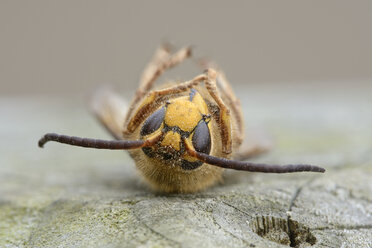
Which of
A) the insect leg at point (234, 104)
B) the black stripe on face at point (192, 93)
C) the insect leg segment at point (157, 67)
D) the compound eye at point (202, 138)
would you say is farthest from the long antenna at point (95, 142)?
the insect leg at point (234, 104)

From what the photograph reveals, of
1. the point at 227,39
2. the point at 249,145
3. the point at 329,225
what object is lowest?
the point at 329,225

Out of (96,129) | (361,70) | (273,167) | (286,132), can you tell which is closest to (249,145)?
(286,132)

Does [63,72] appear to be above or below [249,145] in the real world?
above

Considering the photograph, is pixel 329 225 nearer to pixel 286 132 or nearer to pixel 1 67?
pixel 286 132

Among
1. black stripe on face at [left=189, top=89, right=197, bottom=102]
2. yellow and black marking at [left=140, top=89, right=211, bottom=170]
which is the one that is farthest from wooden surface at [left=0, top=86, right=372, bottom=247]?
black stripe on face at [left=189, top=89, right=197, bottom=102]

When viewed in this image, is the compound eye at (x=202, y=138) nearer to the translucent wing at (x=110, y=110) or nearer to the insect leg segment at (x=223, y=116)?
the insect leg segment at (x=223, y=116)
